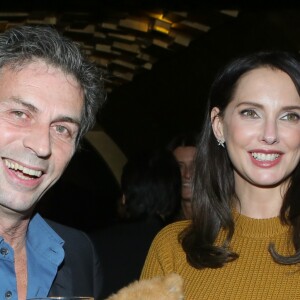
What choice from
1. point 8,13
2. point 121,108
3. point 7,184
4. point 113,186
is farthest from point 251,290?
point 113,186

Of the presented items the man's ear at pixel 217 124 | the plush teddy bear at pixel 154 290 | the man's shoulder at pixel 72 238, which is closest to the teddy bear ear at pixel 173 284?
the plush teddy bear at pixel 154 290

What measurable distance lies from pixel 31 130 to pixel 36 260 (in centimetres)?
52

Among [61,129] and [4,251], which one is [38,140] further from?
[4,251]

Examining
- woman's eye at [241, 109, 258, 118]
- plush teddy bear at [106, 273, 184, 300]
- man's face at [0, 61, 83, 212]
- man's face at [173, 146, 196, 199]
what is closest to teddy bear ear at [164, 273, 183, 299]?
plush teddy bear at [106, 273, 184, 300]

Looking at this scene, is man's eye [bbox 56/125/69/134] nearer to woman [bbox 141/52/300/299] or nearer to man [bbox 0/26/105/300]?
man [bbox 0/26/105/300]

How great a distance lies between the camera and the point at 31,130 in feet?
7.98

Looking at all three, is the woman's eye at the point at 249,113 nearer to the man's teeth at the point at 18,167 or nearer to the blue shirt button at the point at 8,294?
the man's teeth at the point at 18,167

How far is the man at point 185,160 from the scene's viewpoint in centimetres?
512

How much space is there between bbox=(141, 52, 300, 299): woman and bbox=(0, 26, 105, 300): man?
0.46 meters

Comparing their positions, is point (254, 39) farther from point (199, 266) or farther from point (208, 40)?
point (199, 266)

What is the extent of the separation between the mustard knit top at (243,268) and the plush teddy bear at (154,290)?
0.78 meters

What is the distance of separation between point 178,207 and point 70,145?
211 cm

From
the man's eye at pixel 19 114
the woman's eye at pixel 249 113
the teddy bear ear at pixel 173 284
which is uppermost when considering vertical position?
the woman's eye at pixel 249 113

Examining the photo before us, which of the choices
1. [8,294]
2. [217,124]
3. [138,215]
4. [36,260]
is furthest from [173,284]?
[138,215]
